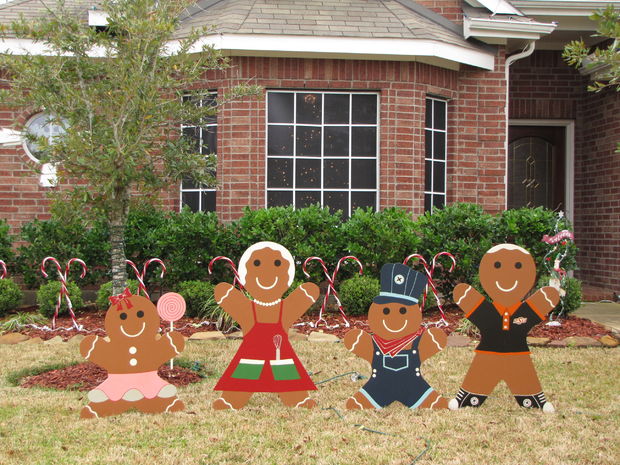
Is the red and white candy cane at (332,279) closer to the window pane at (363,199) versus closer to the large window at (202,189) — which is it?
the window pane at (363,199)

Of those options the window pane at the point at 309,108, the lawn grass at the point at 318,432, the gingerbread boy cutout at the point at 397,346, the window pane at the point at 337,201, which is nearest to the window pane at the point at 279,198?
the window pane at the point at 337,201

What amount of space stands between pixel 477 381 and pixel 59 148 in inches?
143

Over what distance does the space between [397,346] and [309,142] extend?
521 centimetres

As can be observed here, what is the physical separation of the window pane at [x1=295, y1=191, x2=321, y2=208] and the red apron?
4720 mm

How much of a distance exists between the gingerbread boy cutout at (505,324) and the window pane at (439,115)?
17.9 ft

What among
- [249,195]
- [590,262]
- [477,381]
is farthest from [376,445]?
[590,262]

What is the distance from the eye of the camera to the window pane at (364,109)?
9.45 meters

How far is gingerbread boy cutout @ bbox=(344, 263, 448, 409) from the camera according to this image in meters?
4.63

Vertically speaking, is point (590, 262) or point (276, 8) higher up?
point (276, 8)

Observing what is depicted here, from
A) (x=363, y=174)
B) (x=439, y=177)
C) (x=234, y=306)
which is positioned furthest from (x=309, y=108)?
(x=234, y=306)

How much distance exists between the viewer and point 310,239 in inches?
330

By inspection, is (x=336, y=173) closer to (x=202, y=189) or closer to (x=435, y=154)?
(x=435, y=154)

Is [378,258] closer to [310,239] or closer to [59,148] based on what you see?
[310,239]

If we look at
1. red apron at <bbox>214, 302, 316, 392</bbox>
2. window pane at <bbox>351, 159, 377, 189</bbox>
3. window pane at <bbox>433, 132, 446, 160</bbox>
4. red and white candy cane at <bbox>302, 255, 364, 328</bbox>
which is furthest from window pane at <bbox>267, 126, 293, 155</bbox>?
red apron at <bbox>214, 302, 316, 392</bbox>
